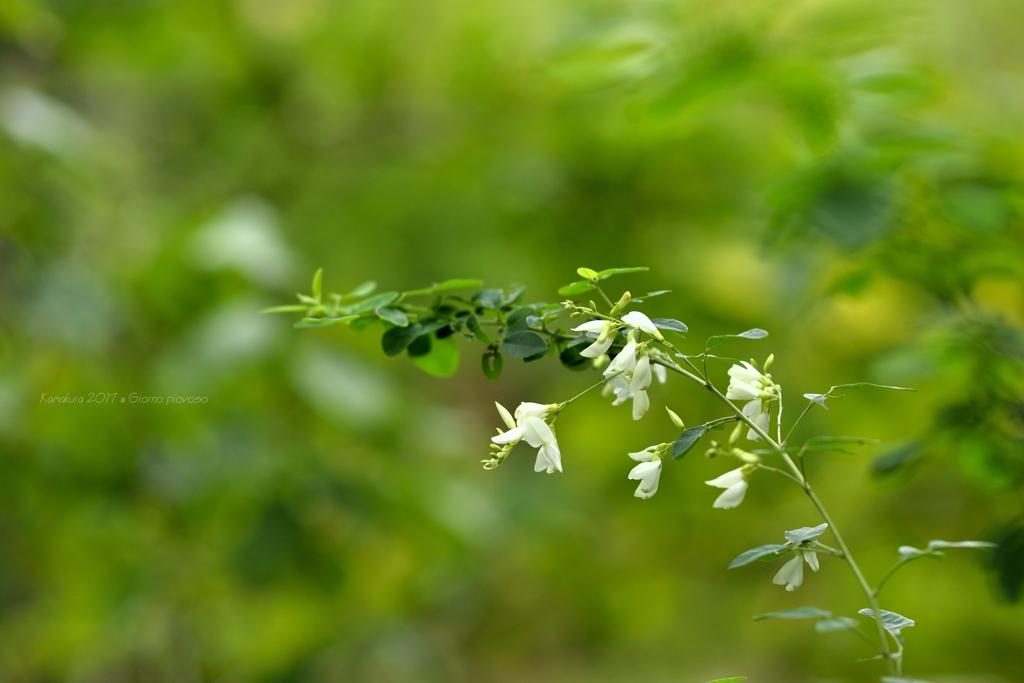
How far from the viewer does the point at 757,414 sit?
28 cm

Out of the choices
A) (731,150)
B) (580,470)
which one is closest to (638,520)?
(580,470)

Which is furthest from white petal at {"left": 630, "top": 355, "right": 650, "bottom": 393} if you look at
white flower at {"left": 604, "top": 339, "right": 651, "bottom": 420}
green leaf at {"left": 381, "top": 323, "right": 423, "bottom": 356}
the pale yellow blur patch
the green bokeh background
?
the pale yellow blur patch

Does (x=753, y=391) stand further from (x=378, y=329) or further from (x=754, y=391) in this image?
(x=378, y=329)

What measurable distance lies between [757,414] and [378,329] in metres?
0.72

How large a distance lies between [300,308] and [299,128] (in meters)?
0.86

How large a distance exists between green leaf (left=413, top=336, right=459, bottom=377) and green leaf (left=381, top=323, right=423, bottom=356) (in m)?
0.02

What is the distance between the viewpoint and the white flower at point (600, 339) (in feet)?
0.83

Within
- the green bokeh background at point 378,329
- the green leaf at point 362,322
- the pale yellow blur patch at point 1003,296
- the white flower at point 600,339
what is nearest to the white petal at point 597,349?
the white flower at point 600,339

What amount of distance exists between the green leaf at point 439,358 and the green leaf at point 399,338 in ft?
0.06

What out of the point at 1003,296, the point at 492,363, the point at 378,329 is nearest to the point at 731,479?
the point at 492,363

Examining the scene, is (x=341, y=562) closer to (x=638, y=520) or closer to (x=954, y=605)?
(x=638, y=520)

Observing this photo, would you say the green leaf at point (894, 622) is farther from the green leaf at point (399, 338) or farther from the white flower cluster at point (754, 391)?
the green leaf at point (399, 338)

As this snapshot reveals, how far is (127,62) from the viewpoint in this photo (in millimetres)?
1008

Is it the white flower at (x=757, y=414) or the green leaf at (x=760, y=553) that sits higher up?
the white flower at (x=757, y=414)
